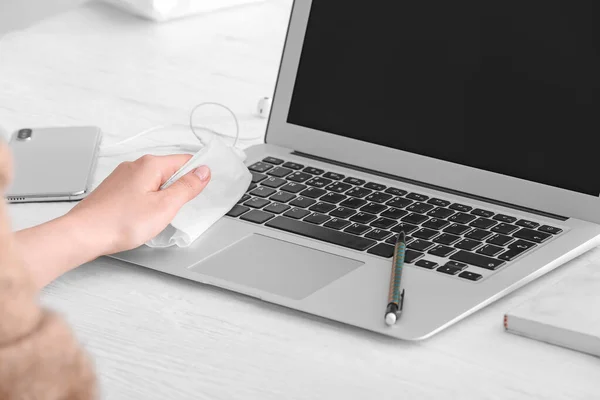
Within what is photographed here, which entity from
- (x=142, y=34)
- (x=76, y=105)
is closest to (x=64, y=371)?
(x=76, y=105)

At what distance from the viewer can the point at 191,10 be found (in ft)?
5.82

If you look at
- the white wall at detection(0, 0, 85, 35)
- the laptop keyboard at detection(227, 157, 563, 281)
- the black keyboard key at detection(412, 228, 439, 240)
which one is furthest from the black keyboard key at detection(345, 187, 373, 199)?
the white wall at detection(0, 0, 85, 35)

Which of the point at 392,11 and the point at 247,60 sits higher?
the point at 392,11

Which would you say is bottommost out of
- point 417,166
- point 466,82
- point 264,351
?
point 264,351

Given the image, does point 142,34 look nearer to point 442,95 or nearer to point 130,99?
point 130,99

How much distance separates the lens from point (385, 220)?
95cm

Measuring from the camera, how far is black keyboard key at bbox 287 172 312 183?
3.43ft

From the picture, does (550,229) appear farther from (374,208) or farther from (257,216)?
(257,216)

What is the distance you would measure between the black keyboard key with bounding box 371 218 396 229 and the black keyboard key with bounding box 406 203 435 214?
0.04m

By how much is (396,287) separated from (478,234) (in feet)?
0.52

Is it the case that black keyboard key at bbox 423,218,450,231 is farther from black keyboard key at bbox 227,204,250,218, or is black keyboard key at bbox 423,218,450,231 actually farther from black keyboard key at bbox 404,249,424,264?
black keyboard key at bbox 227,204,250,218

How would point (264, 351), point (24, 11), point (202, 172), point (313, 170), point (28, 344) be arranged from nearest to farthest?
point (28, 344) < point (264, 351) < point (202, 172) < point (313, 170) < point (24, 11)

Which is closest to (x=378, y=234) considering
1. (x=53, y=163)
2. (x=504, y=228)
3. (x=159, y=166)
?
(x=504, y=228)

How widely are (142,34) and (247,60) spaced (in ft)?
0.71
